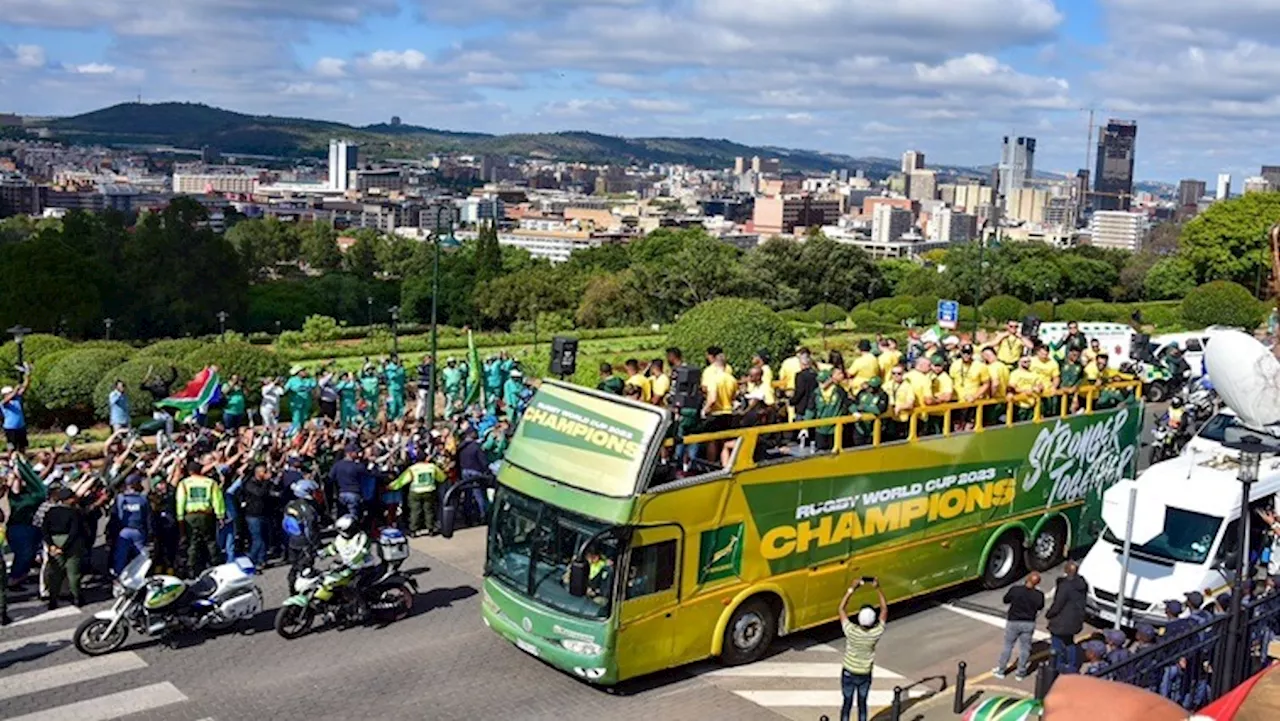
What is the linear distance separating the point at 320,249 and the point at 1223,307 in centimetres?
10317

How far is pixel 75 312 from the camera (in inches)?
2064

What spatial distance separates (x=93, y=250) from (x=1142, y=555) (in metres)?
56.1

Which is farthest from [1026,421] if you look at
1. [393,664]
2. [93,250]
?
[93,250]

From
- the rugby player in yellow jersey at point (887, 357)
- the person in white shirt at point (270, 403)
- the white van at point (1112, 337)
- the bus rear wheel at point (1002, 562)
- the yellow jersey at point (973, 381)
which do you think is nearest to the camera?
the yellow jersey at point (973, 381)

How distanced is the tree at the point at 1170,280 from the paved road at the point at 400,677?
66.1m

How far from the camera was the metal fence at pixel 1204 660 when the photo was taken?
30.0 feet

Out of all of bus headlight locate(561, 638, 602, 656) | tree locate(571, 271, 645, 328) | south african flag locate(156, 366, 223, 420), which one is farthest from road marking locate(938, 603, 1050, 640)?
tree locate(571, 271, 645, 328)

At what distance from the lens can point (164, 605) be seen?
14.0 m

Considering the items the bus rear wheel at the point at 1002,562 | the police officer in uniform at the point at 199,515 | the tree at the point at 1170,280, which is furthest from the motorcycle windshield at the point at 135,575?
the tree at the point at 1170,280

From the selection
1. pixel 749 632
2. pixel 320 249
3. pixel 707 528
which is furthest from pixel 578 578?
pixel 320 249

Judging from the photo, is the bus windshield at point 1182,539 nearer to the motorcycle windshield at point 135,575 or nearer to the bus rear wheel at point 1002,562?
the bus rear wheel at point 1002,562

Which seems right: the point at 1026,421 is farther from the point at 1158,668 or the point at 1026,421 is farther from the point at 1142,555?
the point at 1158,668

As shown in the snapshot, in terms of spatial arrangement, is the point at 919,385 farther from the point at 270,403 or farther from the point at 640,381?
the point at 270,403

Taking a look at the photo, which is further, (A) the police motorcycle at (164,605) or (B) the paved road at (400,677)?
(A) the police motorcycle at (164,605)
